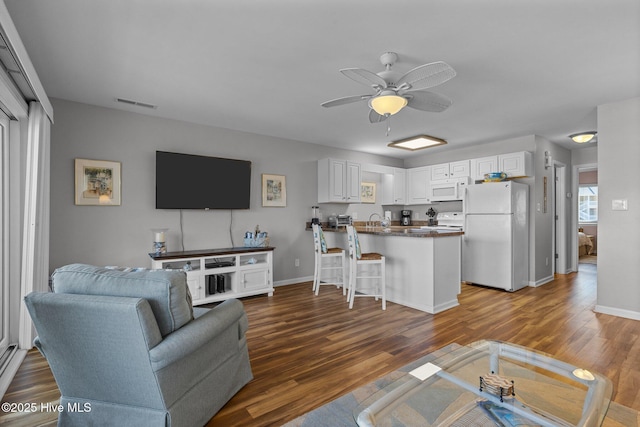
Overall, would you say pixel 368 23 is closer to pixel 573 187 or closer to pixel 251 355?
pixel 251 355

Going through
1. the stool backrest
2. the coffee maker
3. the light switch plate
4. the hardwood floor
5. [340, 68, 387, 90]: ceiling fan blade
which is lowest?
the hardwood floor

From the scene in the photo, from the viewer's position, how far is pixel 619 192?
141 inches

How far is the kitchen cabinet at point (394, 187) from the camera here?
262 inches

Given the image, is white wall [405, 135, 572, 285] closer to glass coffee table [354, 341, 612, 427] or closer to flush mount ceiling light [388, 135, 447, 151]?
flush mount ceiling light [388, 135, 447, 151]

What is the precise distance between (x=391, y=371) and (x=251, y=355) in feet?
3.74

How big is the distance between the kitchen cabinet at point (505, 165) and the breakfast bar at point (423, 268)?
2.11m

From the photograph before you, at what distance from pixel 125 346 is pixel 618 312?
16.0 ft

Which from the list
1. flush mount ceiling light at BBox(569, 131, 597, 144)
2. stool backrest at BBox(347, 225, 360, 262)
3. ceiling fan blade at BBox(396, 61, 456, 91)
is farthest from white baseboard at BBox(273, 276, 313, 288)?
flush mount ceiling light at BBox(569, 131, 597, 144)

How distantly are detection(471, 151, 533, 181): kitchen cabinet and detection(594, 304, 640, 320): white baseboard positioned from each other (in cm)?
218

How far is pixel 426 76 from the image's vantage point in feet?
7.23

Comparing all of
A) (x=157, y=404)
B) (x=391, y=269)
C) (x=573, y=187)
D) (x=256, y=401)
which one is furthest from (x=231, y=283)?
(x=573, y=187)

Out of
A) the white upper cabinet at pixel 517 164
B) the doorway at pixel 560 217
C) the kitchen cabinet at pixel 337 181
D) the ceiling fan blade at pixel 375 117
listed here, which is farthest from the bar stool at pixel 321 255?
the doorway at pixel 560 217

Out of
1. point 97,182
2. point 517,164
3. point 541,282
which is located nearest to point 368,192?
point 517,164

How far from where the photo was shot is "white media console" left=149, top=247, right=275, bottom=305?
12.7ft
